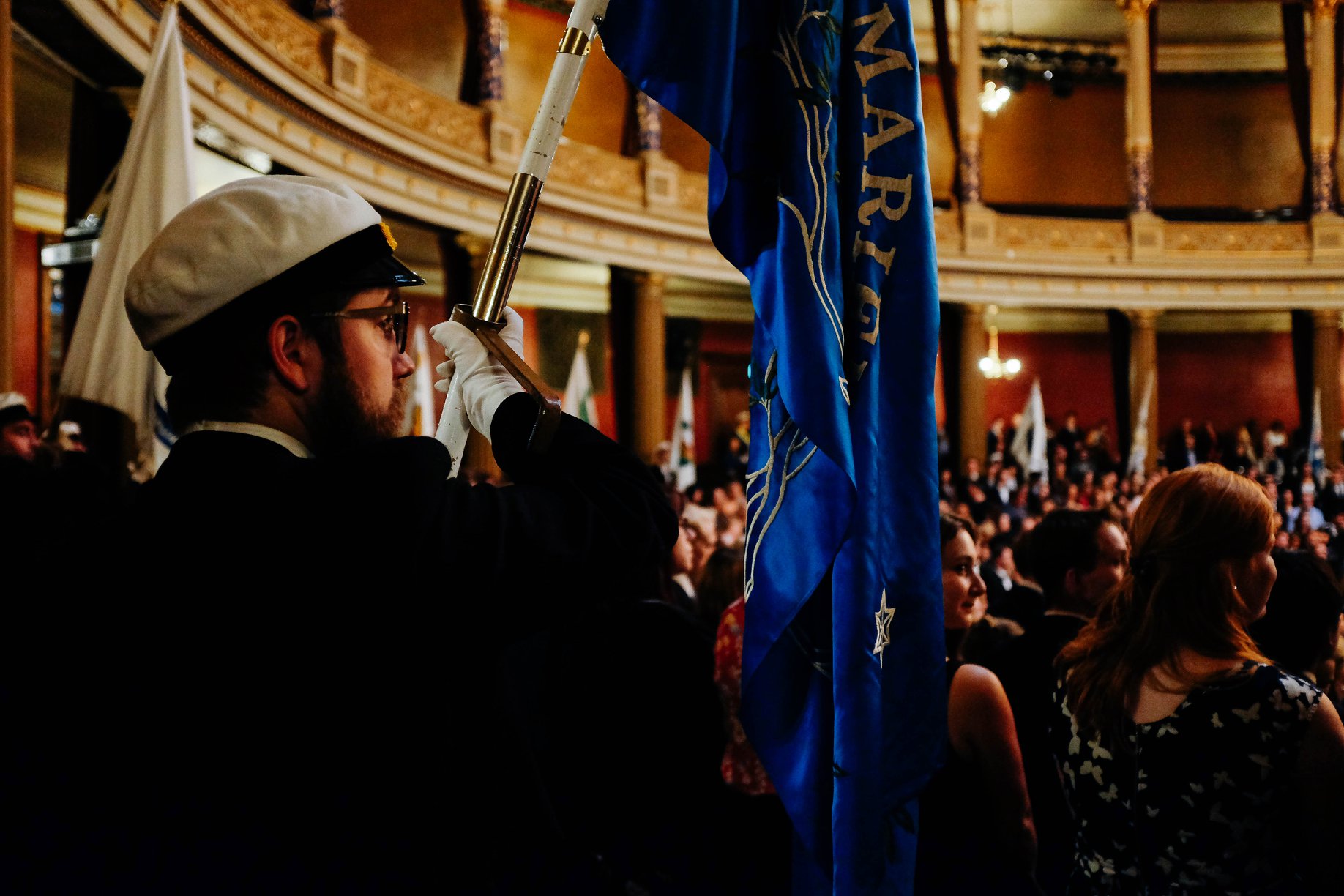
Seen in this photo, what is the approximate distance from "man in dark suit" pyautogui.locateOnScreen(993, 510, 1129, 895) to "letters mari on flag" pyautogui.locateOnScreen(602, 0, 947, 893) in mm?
880

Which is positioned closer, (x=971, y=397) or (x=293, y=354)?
(x=293, y=354)

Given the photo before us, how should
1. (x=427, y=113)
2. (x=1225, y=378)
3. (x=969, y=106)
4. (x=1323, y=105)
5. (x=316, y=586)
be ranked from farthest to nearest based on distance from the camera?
(x=1225, y=378)
(x=1323, y=105)
(x=969, y=106)
(x=427, y=113)
(x=316, y=586)

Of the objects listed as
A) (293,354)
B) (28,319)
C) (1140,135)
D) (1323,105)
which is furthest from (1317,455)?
(28,319)

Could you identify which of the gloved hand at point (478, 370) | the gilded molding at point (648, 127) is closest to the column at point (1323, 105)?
the gilded molding at point (648, 127)

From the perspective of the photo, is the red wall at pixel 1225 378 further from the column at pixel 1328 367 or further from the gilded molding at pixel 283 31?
the gilded molding at pixel 283 31

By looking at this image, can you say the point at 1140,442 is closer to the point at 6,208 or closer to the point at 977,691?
the point at 6,208

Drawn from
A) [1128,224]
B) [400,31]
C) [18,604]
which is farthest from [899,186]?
[1128,224]

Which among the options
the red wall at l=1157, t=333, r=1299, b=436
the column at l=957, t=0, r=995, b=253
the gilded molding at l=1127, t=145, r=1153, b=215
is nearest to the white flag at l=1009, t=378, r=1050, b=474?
the column at l=957, t=0, r=995, b=253

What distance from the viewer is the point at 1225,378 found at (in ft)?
63.8

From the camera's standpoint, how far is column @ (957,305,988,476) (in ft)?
54.1

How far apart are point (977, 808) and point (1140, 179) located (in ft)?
58.2

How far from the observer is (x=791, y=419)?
58.2 inches

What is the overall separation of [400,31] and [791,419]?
12343mm

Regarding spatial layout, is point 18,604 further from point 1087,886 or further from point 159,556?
point 1087,886
